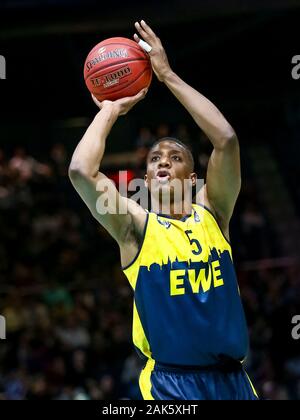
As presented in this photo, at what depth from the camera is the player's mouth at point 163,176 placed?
206 inches

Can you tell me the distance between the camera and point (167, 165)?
17.3 ft

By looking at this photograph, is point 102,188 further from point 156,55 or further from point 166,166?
point 156,55

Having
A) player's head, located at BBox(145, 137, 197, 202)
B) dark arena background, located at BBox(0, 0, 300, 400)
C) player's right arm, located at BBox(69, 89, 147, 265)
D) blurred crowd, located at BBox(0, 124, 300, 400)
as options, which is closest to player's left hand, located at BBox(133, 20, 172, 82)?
player's right arm, located at BBox(69, 89, 147, 265)

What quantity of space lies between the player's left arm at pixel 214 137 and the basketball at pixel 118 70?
→ 18cm

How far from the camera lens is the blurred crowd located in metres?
11.2

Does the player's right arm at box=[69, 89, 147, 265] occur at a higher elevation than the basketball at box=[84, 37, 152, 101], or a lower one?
lower

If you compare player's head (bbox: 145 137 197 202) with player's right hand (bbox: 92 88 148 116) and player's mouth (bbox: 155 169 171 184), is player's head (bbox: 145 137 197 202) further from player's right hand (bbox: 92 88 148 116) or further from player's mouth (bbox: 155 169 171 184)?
player's right hand (bbox: 92 88 148 116)

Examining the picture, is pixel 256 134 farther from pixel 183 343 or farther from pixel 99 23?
pixel 183 343

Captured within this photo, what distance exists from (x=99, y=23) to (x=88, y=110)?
3874 mm

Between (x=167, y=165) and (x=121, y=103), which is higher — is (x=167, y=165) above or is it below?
below

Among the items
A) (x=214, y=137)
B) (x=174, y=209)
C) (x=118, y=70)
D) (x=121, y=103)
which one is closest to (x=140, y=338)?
(x=174, y=209)

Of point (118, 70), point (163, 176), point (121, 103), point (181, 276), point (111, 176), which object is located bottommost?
point (181, 276)

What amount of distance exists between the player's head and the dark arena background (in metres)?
5.89

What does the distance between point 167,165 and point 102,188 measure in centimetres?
63
